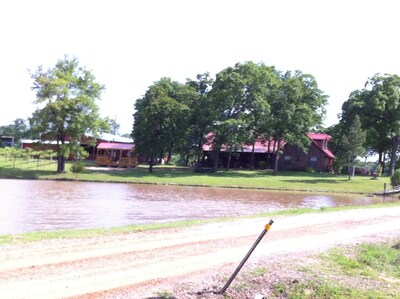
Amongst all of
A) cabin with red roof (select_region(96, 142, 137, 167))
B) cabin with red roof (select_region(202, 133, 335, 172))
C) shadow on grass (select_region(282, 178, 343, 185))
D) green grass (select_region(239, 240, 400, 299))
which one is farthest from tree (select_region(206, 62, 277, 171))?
green grass (select_region(239, 240, 400, 299))

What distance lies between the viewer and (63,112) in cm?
5350

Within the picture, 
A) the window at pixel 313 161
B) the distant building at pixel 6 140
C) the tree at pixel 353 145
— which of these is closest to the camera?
the tree at pixel 353 145

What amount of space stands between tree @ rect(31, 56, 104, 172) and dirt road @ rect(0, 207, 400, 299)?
40.3 meters

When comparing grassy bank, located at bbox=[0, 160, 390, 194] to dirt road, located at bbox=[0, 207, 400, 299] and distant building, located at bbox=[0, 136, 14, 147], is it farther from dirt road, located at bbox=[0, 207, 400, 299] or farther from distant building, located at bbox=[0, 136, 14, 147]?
distant building, located at bbox=[0, 136, 14, 147]

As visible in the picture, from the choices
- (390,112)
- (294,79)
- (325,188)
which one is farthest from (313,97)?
(325,188)

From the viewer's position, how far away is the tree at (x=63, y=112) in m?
53.3

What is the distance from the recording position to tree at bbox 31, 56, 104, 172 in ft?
175

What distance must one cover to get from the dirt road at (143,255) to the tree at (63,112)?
40.3 meters

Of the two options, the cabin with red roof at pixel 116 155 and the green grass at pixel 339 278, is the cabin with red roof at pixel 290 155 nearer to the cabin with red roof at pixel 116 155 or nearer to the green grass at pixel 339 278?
the cabin with red roof at pixel 116 155

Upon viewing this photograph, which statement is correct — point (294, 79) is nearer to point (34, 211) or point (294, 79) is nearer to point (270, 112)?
point (270, 112)

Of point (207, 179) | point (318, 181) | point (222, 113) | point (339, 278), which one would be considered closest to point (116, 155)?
point (222, 113)

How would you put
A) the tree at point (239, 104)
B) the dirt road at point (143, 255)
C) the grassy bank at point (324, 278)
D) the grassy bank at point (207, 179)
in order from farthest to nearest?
1. the tree at point (239, 104)
2. the grassy bank at point (207, 179)
3. the grassy bank at point (324, 278)
4. the dirt road at point (143, 255)

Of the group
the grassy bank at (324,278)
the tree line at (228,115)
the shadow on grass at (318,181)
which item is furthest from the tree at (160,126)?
the grassy bank at (324,278)

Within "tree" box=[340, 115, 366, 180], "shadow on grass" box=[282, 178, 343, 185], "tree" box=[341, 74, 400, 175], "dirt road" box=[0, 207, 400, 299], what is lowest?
"dirt road" box=[0, 207, 400, 299]
